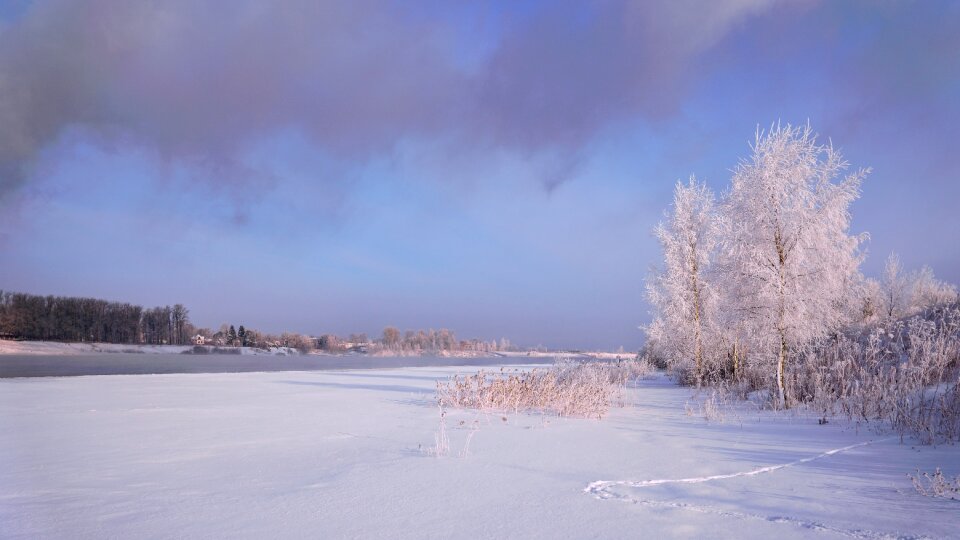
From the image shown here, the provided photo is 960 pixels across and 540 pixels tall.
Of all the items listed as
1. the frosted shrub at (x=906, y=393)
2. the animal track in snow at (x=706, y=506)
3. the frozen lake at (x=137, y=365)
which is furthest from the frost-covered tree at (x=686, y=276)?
the frozen lake at (x=137, y=365)

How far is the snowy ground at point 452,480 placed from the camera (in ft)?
Result: 10.9

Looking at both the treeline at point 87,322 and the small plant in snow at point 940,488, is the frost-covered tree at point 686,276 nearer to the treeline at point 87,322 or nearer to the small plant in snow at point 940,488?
the small plant in snow at point 940,488

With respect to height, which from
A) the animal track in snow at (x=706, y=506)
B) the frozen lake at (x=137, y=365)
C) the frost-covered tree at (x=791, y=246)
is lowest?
the frozen lake at (x=137, y=365)

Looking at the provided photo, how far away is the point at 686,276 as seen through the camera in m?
22.0

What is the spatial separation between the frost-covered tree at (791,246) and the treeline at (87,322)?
256 ft

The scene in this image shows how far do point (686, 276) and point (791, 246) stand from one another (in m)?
10.5

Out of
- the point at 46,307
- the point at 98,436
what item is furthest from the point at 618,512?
the point at 46,307

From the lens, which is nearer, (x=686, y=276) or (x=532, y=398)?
(x=532, y=398)

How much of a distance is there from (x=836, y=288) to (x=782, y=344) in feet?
5.35

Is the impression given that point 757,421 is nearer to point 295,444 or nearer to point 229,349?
point 295,444

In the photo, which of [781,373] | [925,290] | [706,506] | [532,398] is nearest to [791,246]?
[781,373]

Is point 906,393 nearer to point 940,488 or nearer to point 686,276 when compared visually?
point 940,488

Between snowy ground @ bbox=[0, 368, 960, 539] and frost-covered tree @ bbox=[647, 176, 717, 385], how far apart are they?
13.5 meters

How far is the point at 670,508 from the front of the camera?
368cm
